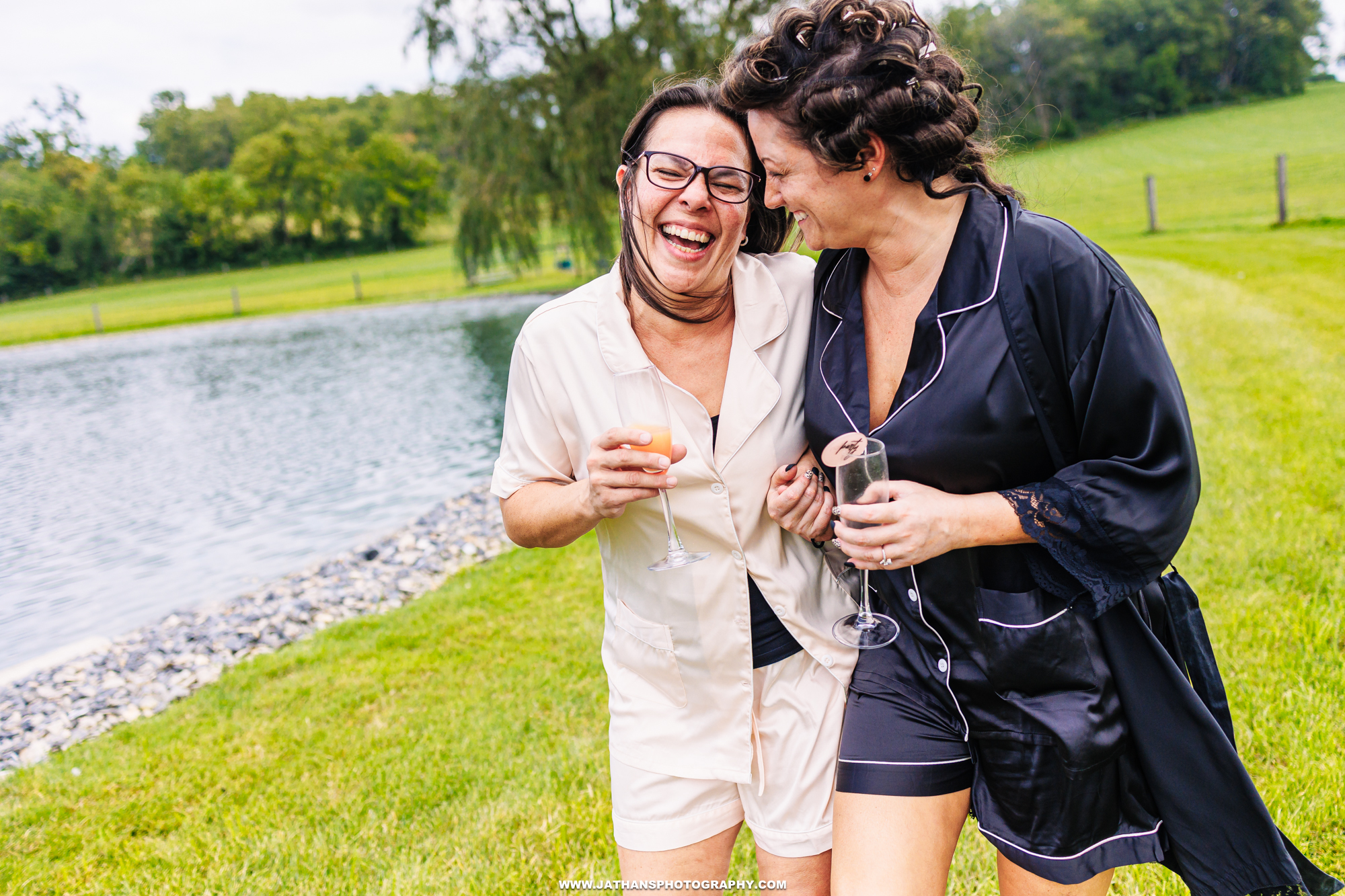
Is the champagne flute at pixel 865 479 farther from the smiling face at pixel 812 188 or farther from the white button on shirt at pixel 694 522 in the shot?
the smiling face at pixel 812 188

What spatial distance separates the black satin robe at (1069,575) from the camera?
1.76 meters

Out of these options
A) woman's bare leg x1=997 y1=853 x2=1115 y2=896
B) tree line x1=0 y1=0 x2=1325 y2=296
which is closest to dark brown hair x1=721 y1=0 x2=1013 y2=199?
woman's bare leg x1=997 y1=853 x2=1115 y2=896

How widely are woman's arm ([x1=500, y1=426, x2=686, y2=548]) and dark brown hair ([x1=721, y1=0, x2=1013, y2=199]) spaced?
87cm

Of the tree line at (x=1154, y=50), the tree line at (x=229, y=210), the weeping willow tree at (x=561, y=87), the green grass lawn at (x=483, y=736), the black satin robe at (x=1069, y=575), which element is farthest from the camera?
the tree line at (x=229, y=210)

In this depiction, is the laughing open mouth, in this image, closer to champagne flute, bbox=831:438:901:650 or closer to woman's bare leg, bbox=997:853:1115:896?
champagne flute, bbox=831:438:901:650

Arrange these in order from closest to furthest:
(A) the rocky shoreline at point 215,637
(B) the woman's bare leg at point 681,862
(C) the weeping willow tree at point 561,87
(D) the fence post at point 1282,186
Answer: (B) the woman's bare leg at point 681,862
(A) the rocky shoreline at point 215,637
(D) the fence post at point 1282,186
(C) the weeping willow tree at point 561,87

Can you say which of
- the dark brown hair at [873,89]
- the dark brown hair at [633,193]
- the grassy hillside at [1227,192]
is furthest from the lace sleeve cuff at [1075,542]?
the dark brown hair at [633,193]

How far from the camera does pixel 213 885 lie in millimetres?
3363

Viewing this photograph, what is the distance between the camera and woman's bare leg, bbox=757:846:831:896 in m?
2.27

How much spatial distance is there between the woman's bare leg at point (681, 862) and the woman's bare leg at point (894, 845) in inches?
15.3

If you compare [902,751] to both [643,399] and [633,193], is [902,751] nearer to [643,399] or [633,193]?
[643,399]

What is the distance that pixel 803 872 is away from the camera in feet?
7.45

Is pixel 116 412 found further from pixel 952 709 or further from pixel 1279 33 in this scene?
pixel 1279 33

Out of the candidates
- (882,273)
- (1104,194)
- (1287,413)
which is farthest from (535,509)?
(1104,194)
